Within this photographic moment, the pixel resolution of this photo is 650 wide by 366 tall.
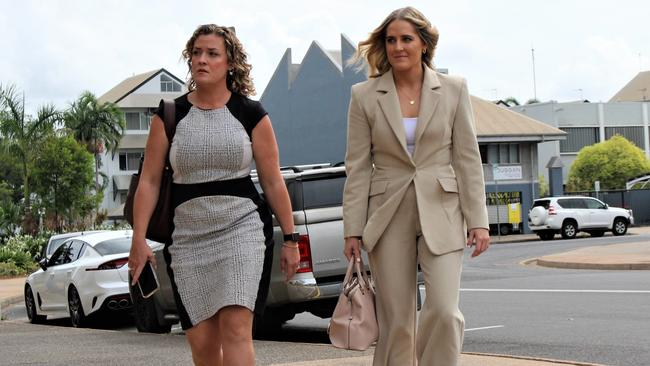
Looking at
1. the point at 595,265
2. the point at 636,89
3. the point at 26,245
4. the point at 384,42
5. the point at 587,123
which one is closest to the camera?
the point at 384,42

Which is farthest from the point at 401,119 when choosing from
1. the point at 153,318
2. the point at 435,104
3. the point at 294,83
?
the point at 294,83

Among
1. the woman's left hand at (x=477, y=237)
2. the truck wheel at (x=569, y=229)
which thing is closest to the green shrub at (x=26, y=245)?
the truck wheel at (x=569, y=229)

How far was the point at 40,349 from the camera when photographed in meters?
10.9

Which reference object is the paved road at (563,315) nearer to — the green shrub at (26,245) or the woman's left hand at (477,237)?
the woman's left hand at (477,237)

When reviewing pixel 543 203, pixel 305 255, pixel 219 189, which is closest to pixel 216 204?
pixel 219 189

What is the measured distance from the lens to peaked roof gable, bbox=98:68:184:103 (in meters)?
87.3

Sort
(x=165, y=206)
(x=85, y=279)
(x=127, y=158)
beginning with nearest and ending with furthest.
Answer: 1. (x=165, y=206)
2. (x=85, y=279)
3. (x=127, y=158)

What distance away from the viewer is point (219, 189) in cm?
518

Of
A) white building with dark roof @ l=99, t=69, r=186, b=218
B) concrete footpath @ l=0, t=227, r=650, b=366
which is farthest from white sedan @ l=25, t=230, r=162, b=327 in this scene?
white building with dark roof @ l=99, t=69, r=186, b=218

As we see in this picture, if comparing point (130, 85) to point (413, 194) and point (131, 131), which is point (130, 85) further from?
point (413, 194)

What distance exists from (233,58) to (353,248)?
106 cm

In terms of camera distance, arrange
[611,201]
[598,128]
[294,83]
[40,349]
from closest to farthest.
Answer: [40,349] < [611,201] < [294,83] < [598,128]

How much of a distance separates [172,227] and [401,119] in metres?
1.19

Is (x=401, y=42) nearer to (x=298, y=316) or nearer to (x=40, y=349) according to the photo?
(x=40, y=349)
